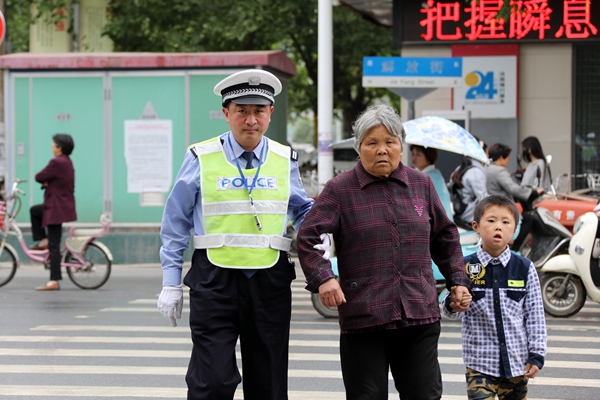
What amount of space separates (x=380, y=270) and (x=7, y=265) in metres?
8.44

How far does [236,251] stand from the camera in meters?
4.12

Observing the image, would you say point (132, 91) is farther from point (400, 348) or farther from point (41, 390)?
point (400, 348)

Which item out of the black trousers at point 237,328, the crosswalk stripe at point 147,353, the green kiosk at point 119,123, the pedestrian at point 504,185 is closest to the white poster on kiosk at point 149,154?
the green kiosk at point 119,123

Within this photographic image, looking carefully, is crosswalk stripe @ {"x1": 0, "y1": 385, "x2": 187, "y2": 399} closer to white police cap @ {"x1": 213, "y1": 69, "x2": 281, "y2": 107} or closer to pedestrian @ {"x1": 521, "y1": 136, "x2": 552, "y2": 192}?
white police cap @ {"x1": 213, "y1": 69, "x2": 281, "y2": 107}

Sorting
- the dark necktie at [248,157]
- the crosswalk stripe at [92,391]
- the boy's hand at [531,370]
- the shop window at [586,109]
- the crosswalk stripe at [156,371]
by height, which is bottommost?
the crosswalk stripe at [92,391]

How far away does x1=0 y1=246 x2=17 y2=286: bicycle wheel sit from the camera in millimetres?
11310

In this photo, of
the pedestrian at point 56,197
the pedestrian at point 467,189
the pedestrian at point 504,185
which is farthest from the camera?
the pedestrian at point 56,197

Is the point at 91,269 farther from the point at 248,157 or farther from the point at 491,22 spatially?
the point at 491,22

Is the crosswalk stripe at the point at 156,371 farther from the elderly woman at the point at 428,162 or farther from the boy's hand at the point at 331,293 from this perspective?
the boy's hand at the point at 331,293

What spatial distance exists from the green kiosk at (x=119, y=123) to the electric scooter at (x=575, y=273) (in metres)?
6.19

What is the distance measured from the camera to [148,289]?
11484mm

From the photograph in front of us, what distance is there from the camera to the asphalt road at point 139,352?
20.8 feet

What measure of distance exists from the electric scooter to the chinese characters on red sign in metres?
8.41

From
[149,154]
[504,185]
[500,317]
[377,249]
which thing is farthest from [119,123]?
[377,249]
